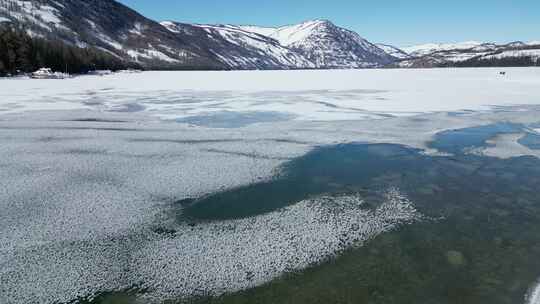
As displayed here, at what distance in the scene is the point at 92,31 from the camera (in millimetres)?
168250

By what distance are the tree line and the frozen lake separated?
47.2 meters

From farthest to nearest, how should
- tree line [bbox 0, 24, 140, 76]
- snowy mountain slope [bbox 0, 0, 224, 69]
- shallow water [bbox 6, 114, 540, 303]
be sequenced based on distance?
snowy mountain slope [bbox 0, 0, 224, 69], tree line [bbox 0, 24, 140, 76], shallow water [bbox 6, 114, 540, 303]

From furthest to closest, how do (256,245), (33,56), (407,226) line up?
1. (33,56)
2. (407,226)
3. (256,245)

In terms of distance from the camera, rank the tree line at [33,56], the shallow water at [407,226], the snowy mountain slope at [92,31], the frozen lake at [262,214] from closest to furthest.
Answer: the shallow water at [407,226] → the frozen lake at [262,214] → the tree line at [33,56] → the snowy mountain slope at [92,31]

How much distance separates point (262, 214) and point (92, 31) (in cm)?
19636

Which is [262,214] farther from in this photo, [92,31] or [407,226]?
[92,31]

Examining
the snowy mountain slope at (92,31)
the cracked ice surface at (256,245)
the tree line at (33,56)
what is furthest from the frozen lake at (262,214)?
the snowy mountain slope at (92,31)

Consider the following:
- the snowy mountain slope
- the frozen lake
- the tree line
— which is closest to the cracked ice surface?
the frozen lake

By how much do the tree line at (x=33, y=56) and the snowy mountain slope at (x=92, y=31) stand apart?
7637 cm

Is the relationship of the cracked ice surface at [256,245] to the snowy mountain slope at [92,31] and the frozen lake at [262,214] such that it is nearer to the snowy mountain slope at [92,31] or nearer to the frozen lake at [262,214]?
the frozen lake at [262,214]

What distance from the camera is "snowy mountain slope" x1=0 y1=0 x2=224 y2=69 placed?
13862cm

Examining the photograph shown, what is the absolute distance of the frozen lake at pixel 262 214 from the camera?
3.15m

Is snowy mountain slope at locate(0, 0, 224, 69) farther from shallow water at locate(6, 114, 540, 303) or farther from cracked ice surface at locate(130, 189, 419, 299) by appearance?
cracked ice surface at locate(130, 189, 419, 299)

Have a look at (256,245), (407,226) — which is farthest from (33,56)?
(407,226)
